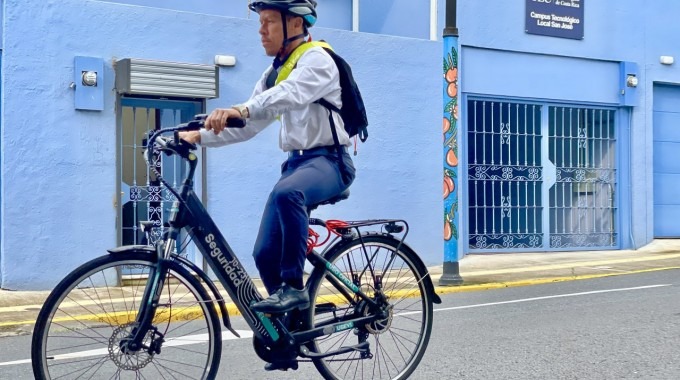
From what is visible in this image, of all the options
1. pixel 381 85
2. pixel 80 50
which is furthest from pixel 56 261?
pixel 381 85

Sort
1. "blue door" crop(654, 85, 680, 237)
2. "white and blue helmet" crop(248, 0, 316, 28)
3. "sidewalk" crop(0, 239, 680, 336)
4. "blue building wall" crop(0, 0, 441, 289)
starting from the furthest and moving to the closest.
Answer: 1. "blue door" crop(654, 85, 680, 237)
2. "blue building wall" crop(0, 0, 441, 289)
3. "sidewalk" crop(0, 239, 680, 336)
4. "white and blue helmet" crop(248, 0, 316, 28)

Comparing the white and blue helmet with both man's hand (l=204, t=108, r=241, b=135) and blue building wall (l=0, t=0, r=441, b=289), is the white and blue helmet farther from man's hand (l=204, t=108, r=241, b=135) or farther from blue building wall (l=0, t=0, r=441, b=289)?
blue building wall (l=0, t=0, r=441, b=289)

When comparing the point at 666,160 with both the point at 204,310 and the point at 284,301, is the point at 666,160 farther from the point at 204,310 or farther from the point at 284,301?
the point at 204,310

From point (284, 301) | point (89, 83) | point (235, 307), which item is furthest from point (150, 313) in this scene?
point (89, 83)

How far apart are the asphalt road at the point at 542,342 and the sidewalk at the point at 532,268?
1.29m

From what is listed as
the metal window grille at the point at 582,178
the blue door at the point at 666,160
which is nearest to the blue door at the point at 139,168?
the metal window grille at the point at 582,178

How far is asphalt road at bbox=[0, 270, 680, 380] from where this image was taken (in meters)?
5.55

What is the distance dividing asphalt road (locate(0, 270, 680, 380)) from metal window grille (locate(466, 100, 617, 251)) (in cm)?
481

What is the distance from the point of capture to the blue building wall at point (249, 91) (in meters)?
10.5

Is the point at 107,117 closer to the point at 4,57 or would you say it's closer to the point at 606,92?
the point at 4,57

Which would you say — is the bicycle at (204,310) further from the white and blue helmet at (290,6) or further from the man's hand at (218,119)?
→ the white and blue helmet at (290,6)

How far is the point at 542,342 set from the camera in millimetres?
6539

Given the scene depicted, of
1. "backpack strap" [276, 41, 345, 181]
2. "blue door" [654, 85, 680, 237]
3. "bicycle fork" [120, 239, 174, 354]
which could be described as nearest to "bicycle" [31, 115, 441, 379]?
"bicycle fork" [120, 239, 174, 354]

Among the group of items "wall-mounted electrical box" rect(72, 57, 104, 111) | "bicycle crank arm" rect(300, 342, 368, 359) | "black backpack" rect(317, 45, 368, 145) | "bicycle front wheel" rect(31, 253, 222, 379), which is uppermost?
"wall-mounted electrical box" rect(72, 57, 104, 111)
